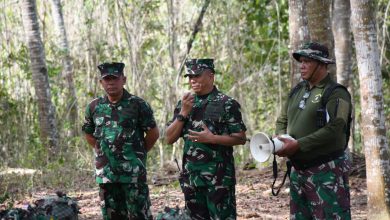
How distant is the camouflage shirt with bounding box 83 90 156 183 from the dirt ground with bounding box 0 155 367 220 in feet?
6.47

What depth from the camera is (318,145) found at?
4535 millimetres

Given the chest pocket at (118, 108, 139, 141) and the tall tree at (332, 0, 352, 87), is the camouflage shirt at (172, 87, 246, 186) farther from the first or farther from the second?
the tall tree at (332, 0, 352, 87)

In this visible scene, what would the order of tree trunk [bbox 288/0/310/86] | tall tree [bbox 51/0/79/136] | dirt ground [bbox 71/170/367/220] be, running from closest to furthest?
dirt ground [bbox 71/170/367/220] → tree trunk [bbox 288/0/310/86] → tall tree [bbox 51/0/79/136]

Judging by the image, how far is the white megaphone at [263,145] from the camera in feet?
14.6

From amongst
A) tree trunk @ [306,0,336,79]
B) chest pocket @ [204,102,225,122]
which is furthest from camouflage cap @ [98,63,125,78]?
tree trunk @ [306,0,336,79]

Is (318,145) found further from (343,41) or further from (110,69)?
(343,41)

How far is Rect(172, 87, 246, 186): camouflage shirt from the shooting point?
16.9 feet

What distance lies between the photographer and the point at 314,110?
4605 mm

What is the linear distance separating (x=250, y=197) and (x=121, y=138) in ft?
10.9

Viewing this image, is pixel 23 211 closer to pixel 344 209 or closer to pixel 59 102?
pixel 344 209

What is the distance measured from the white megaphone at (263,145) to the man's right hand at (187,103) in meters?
0.69

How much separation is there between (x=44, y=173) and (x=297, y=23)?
479 centimetres

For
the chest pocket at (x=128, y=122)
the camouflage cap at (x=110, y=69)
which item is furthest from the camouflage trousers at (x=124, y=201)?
the camouflage cap at (x=110, y=69)

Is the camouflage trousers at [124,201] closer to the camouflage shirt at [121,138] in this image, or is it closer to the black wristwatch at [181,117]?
the camouflage shirt at [121,138]
